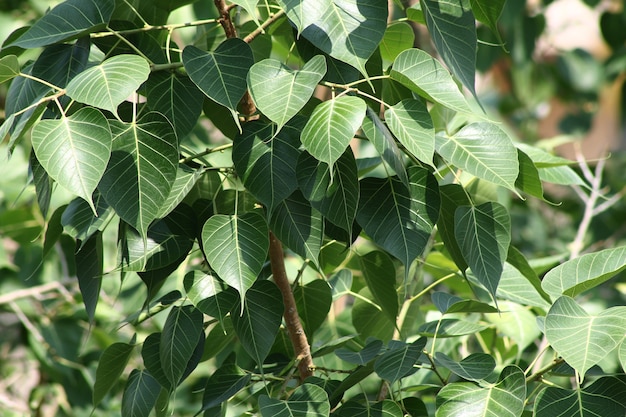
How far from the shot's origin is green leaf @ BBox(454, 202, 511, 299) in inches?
22.3

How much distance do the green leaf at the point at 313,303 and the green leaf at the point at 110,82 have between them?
0.26 metres

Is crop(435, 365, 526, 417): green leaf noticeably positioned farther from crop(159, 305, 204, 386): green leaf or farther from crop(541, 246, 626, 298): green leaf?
crop(159, 305, 204, 386): green leaf

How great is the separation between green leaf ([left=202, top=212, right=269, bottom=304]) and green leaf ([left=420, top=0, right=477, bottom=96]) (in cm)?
17

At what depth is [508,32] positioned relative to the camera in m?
1.98

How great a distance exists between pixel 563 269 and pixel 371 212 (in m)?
0.17

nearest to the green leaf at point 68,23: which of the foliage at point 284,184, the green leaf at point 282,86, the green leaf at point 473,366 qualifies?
the foliage at point 284,184

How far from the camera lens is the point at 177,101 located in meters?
0.58

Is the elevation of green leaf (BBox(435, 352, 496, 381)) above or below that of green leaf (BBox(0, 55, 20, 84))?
below

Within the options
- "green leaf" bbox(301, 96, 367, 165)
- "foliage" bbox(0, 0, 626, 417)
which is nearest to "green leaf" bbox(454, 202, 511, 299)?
"foliage" bbox(0, 0, 626, 417)

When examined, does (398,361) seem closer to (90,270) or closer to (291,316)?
(291,316)

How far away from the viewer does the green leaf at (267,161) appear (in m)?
0.55

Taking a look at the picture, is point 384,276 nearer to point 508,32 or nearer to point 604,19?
point 508,32

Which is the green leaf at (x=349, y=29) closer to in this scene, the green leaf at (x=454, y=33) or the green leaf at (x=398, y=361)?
the green leaf at (x=454, y=33)

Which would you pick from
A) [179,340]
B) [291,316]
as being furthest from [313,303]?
[179,340]
